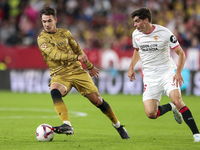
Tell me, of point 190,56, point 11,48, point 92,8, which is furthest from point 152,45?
point 92,8

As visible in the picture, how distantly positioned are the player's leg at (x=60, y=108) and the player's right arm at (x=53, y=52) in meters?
0.48

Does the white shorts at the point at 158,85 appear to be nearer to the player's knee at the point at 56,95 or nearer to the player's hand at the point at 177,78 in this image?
the player's hand at the point at 177,78

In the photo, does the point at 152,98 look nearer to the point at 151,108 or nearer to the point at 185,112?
the point at 151,108

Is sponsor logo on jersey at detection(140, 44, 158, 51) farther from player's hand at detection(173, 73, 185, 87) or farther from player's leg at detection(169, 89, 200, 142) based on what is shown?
player's leg at detection(169, 89, 200, 142)

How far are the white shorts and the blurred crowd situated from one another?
1108 cm

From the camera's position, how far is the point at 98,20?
832 inches

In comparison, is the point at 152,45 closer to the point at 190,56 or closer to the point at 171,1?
the point at 190,56

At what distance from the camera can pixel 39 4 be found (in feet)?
71.7

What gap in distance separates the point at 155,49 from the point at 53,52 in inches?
66.7

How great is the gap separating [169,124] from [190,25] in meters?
10.4

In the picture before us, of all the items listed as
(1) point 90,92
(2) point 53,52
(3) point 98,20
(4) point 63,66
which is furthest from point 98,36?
(2) point 53,52

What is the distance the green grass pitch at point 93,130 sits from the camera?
19.4ft

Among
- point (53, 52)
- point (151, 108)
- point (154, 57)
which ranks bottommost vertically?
point (151, 108)

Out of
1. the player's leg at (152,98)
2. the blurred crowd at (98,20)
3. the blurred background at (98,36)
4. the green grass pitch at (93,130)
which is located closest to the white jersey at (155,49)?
the player's leg at (152,98)
